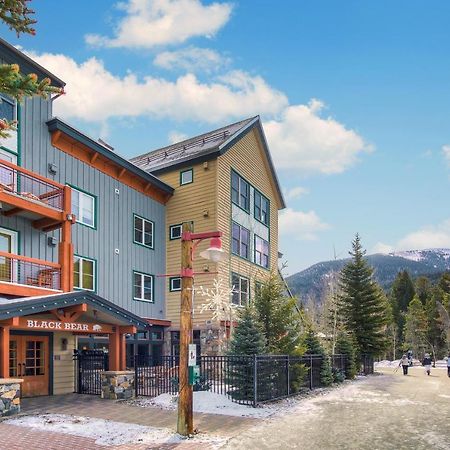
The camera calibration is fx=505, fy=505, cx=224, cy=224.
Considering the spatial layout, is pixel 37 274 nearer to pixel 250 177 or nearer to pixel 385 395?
pixel 385 395

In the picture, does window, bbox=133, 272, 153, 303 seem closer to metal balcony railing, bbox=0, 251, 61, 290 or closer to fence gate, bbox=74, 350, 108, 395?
fence gate, bbox=74, 350, 108, 395

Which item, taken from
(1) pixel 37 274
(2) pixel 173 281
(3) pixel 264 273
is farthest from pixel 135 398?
(3) pixel 264 273

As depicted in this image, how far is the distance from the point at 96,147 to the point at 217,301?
31.2ft

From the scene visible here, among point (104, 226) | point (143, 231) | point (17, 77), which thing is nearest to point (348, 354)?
point (143, 231)

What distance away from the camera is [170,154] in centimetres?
3131

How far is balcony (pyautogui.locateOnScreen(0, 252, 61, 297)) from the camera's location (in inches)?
637

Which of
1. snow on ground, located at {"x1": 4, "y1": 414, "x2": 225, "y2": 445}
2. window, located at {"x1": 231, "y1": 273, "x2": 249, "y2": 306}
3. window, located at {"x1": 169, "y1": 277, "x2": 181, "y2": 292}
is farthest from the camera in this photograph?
window, located at {"x1": 231, "y1": 273, "x2": 249, "y2": 306}

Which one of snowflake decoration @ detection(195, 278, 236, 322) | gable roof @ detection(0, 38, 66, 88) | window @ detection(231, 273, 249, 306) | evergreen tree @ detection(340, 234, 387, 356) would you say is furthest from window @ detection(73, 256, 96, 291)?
evergreen tree @ detection(340, 234, 387, 356)

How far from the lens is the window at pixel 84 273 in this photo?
21.3 metres

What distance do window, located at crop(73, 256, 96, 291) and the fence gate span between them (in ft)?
11.2

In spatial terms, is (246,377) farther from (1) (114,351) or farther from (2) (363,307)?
(2) (363,307)

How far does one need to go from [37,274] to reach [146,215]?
28.4 ft

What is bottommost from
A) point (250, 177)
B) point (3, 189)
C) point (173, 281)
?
point (173, 281)

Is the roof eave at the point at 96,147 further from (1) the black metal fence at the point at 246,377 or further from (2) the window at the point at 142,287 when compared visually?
(1) the black metal fence at the point at 246,377
